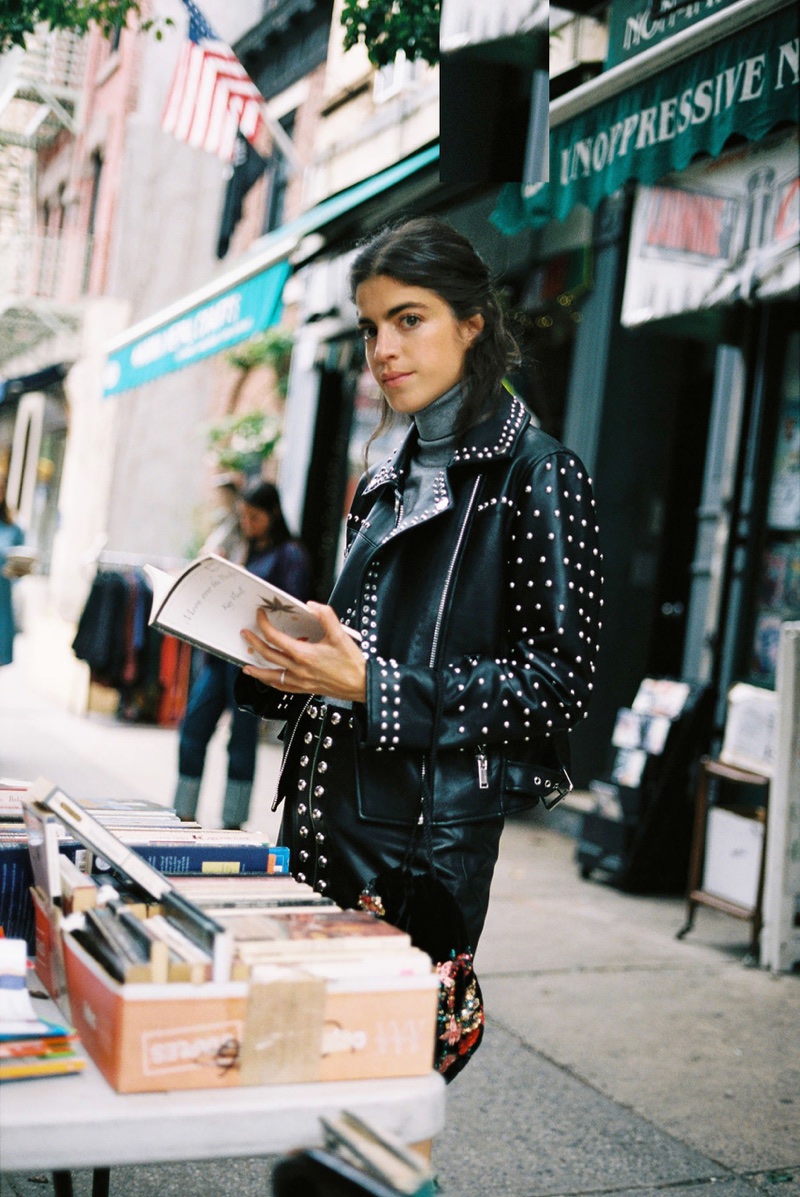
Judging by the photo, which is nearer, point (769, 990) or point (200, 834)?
point (200, 834)

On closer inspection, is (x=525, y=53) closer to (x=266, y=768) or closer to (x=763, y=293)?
(x=763, y=293)

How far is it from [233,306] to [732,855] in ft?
13.9

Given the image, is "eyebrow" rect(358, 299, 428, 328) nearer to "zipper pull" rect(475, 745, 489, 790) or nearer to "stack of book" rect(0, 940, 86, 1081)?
"zipper pull" rect(475, 745, 489, 790)

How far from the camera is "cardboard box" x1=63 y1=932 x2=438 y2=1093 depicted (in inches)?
56.3

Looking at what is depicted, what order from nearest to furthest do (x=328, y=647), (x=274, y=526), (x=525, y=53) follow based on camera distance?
(x=328, y=647), (x=525, y=53), (x=274, y=526)

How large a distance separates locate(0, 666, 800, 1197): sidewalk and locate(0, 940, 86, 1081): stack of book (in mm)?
39

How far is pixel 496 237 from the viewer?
421 centimetres

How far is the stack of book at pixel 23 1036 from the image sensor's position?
1458 mm

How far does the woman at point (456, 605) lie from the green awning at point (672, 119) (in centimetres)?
223

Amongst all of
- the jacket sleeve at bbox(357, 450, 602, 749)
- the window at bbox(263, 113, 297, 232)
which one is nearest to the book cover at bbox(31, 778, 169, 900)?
the jacket sleeve at bbox(357, 450, 602, 749)

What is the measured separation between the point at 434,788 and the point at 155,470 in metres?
16.7

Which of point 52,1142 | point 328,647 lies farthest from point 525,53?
point 52,1142

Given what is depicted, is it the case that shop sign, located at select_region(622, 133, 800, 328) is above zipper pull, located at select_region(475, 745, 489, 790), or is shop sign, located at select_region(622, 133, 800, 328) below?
above

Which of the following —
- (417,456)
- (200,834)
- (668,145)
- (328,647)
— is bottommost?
(200,834)
